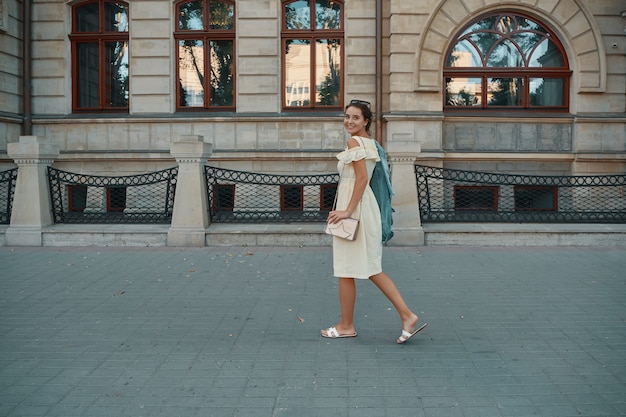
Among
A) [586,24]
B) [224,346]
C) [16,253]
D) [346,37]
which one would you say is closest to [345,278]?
[224,346]

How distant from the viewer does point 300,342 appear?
5648 millimetres

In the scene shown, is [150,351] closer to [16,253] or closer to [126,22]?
[16,253]

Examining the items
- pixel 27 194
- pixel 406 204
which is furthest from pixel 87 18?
pixel 406 204

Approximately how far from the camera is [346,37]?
1575cm

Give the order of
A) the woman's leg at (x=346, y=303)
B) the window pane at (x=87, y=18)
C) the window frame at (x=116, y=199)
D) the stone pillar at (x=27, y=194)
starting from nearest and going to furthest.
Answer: the woman's leg at (x=346, y=303) → the stone pillar at (x=27, y=194) → the window frame at (x=116, y=199) → the window pane at (x=87, y=18)

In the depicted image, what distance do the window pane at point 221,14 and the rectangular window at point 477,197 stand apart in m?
7.04

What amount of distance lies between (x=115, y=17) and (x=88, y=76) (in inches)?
65.1

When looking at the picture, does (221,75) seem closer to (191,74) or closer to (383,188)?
(191,74)

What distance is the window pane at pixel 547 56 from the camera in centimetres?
1573

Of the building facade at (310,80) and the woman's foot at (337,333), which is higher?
the building facade at (310,80)

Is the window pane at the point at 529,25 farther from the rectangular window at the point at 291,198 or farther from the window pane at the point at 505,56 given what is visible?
the rectangular window at the point at 291,198

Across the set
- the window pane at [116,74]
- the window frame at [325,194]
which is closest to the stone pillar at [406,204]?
the window frame at [325,194]

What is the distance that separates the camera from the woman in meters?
5.47

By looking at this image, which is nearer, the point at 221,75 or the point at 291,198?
the point at 291,198
